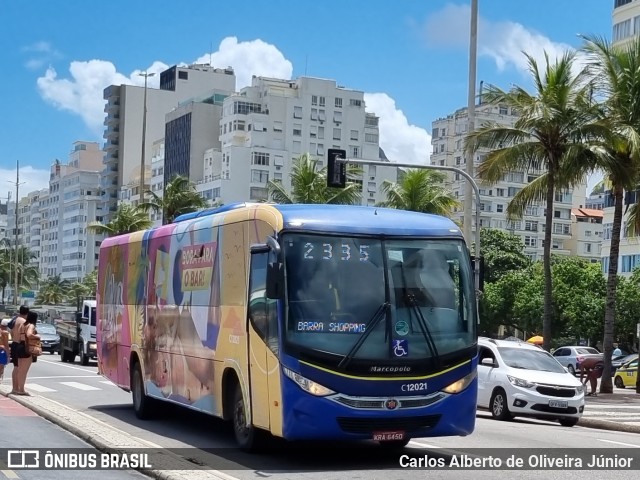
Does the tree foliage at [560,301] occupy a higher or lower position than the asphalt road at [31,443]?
higher

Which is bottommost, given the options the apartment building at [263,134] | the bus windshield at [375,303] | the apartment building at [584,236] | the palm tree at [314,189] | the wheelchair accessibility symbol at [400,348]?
the wheelchair accessibility symbol at [400,348]

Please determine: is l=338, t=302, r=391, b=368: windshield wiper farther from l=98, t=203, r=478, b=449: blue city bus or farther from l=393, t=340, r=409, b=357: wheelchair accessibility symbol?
l=393, t=340, r=409, b=357: wheelchair accessibility symbol

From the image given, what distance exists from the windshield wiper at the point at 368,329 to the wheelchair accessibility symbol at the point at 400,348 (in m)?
0.32

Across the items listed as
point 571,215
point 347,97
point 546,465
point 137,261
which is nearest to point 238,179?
point 347,97

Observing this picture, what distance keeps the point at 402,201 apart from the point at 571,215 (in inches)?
3424

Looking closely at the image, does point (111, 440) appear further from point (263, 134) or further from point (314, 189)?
point (263, 134)

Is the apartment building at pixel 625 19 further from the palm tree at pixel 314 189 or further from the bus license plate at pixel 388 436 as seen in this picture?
the bus license plate at pixel 388 436

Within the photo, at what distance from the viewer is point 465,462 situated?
13.6 metres

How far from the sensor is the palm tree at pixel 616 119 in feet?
105

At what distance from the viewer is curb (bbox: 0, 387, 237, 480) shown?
11406 mm

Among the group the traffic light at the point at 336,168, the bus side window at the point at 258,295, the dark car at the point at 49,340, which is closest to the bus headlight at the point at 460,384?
the bus side window at the point at 258,295

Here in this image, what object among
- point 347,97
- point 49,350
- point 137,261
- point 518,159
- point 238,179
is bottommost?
point 49,350

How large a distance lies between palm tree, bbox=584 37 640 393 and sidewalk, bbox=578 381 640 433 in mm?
2172

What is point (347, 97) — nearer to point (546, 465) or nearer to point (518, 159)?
point (518, 159)
